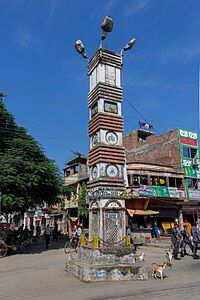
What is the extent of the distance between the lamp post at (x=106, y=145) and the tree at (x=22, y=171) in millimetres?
8475

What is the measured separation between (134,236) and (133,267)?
1681 centimetres

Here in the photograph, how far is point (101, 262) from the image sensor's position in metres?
11.0

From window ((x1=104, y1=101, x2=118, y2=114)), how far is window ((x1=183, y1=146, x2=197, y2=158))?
26.5 meters

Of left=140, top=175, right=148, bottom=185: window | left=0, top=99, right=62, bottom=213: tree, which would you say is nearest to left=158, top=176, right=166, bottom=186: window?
left=140, top=175, right=148, bottom=185: window

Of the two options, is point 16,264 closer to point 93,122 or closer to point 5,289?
point 5,289

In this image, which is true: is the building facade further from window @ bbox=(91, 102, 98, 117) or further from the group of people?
window @ bbox=(91, 102, 98, 117)

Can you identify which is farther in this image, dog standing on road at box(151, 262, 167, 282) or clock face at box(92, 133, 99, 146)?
clock face at box(92, 133, 99, 146)

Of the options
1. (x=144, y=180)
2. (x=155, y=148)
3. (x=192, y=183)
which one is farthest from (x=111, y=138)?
(x=155, y=148)

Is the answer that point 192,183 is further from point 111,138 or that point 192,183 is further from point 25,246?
point 111,138

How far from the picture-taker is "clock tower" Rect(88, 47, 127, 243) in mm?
11789

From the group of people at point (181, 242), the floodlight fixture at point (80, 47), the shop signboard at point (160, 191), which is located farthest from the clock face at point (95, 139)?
the shop signboard at point (160, 191)

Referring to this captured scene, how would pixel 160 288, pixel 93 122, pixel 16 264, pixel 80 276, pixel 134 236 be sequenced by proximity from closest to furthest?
pixel 160 288
pixel 80 276
pixel 93 122
pixel 16 264
pixel 134 236

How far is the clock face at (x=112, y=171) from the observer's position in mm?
12211

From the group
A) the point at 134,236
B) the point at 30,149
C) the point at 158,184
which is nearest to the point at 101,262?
the point at 30,149
